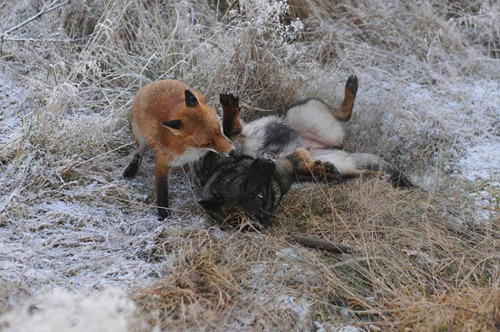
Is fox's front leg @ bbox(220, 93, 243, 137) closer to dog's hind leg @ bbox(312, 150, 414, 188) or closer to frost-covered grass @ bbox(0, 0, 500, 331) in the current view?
frost-covered grass @ bbox(0, 0, 500, 331)

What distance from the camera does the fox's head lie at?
3.71 meters

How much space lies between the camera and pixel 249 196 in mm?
3844

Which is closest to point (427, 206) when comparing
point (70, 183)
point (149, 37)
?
point (70, 183)

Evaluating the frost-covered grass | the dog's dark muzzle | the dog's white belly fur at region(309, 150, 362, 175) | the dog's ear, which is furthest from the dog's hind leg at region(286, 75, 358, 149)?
the dog's ear

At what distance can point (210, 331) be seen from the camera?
2623mm

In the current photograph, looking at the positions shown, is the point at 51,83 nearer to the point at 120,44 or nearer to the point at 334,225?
the point at 120,44

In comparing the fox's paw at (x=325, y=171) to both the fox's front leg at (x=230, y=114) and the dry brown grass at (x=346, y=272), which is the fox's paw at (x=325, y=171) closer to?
the dry brown grass at (x=346, y=272)

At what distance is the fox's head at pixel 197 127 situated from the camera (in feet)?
12.2

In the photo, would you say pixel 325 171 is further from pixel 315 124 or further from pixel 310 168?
pixel 315 124

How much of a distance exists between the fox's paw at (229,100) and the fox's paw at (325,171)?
83 cm

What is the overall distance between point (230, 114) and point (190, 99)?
602 mm

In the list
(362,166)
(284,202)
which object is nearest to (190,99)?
(284,202)

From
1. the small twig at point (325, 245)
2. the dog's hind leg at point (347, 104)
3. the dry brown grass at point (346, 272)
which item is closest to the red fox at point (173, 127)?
the dry brown grass at point (346, 272)

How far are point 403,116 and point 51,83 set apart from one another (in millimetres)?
3520
